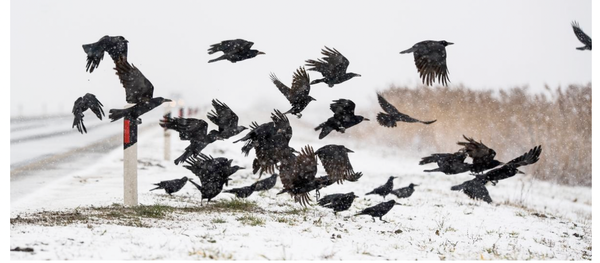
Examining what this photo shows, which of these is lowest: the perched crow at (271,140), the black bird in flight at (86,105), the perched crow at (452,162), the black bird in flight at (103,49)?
the perched crow at (452,162)

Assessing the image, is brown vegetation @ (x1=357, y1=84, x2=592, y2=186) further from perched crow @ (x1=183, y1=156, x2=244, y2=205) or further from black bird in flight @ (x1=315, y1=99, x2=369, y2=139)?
perched crow @ (x1=183, y1=156, x2=244, y2=205)

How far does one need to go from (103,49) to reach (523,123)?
11.6 meters

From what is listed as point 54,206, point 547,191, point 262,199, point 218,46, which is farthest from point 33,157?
point 547,191

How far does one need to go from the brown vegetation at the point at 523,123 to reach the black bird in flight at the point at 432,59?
925 cm

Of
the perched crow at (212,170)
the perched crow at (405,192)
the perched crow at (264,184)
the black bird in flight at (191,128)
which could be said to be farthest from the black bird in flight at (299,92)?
the perched crow at (405,192)

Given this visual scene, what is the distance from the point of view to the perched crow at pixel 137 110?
4.73 m

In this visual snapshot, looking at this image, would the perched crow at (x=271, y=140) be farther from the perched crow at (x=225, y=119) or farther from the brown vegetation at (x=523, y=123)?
the brown vegetation at (x=523, y=123)

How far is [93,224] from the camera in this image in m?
4.16

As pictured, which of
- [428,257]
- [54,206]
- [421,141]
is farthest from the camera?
[421,141]

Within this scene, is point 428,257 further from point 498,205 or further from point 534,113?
point 534,113

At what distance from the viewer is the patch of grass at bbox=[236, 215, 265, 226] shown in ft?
15.0

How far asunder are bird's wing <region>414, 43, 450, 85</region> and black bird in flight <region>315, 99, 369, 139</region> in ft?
→ 2.53

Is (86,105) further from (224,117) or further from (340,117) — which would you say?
(340,117)
